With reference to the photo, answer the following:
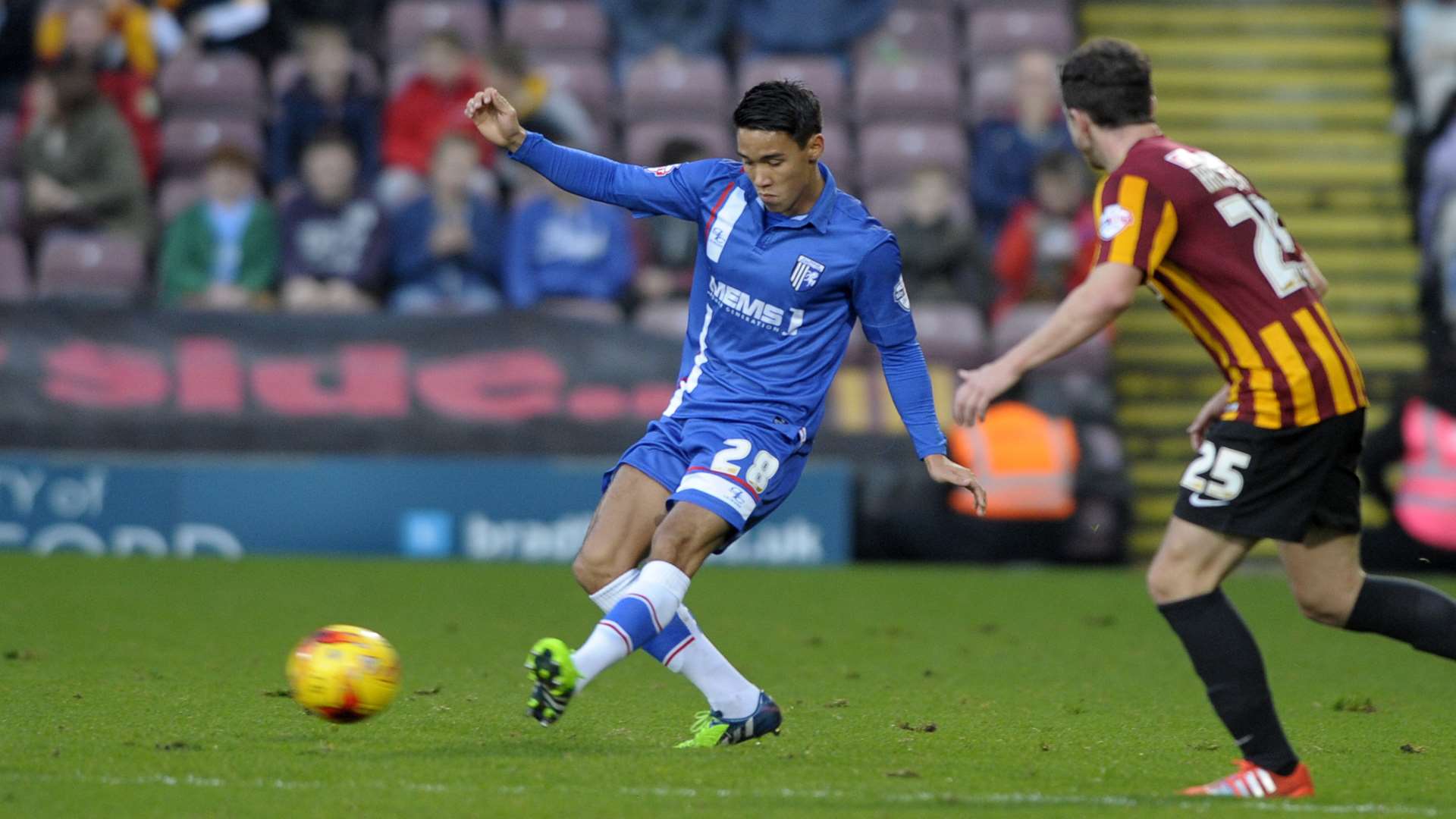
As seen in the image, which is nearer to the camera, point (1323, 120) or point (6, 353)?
point (6, 353)

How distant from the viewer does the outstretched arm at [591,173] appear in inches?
235

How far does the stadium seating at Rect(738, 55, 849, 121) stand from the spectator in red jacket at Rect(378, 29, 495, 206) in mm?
2336

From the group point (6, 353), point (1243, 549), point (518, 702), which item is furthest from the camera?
point (6, 353)

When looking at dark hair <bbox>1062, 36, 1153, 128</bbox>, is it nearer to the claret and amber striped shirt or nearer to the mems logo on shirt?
the claret and amber striped shirt

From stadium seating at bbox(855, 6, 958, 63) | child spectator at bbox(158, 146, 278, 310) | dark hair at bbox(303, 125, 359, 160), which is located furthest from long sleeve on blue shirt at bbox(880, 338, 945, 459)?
stadium seating at bbox(855, 6, 958, 63)

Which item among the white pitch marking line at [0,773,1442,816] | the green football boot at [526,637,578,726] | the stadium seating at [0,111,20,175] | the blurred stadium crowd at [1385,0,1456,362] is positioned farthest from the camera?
the stadium seating at [0,111,20,175]

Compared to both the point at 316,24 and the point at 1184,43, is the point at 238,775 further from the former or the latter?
the point at 1184,43

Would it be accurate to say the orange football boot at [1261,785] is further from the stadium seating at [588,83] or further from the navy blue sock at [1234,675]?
the stadium seating at [588,83]

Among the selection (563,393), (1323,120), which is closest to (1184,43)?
(1323,120)

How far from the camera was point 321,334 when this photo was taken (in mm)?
13086

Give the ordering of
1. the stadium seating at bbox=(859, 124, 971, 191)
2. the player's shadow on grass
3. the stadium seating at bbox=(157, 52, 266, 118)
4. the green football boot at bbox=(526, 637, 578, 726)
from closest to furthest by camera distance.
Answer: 1. the green football boot at bbox=(526, 637, 578, 726)
2. the player's shadow on grass
3. the stadium seating at bbox=(859, 124, 971, 191)
4. the stadium seating at bbox=(157, 52, 266, 118)

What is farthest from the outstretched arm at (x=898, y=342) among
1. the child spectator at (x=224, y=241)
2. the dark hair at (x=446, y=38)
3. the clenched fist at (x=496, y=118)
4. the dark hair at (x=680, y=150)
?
the dark hair at (x=446, y=38)

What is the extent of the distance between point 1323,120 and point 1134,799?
13361 millimetres

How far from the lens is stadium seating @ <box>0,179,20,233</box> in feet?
47.5
